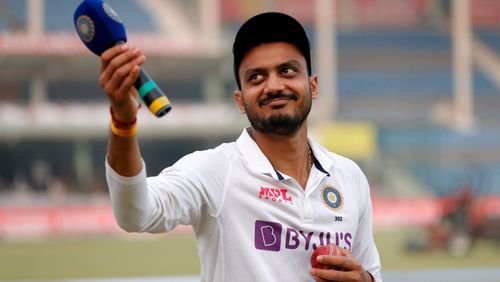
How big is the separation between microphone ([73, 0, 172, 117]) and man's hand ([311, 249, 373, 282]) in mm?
720

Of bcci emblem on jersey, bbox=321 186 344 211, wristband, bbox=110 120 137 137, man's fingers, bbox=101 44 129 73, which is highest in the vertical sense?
man's fingers, bbox=101 44 129 73

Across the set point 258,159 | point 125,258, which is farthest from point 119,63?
point 125,258

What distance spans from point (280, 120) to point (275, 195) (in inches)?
8.8

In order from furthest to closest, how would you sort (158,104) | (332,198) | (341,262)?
1. (332,198)
2. (341,262)
3. (158,104)

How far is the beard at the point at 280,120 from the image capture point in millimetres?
2514

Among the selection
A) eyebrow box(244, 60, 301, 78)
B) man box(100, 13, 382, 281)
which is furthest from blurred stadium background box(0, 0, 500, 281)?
eyebrow box(244, 60, 301, 78)

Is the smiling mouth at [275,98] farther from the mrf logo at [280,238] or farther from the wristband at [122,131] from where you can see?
the wristband at [122,131]

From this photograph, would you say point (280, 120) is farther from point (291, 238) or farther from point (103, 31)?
point (103, 31)

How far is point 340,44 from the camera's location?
3631cm

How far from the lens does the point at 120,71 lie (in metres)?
1.98

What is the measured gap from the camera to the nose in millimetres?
2477

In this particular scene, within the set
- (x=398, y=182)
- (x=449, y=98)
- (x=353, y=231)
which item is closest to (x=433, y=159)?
(x=398, y=182)

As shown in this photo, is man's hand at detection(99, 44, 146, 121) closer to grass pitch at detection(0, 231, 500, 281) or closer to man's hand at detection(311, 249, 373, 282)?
A: man's hand at detection(311, 249, 373, 282)

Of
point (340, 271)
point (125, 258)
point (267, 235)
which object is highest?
point (125, 258)
